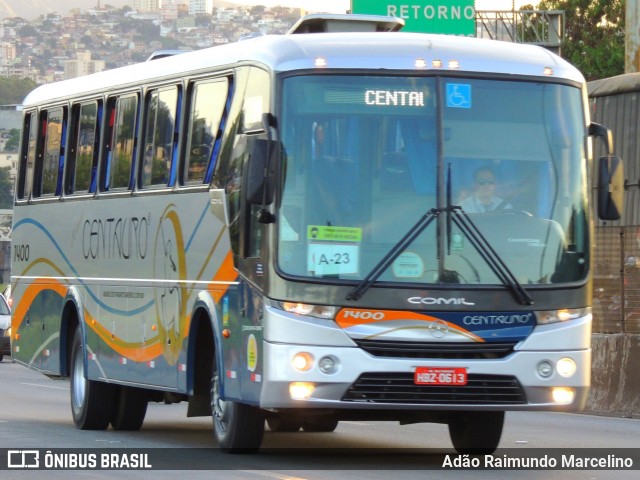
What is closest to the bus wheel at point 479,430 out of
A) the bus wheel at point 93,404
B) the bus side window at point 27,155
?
the bus wheel at point 93,404

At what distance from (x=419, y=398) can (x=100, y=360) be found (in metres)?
5.42

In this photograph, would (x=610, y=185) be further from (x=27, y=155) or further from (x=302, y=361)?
(x=27, y=155)

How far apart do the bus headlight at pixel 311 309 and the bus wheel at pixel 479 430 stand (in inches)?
83.3

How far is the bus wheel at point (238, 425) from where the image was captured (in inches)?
526

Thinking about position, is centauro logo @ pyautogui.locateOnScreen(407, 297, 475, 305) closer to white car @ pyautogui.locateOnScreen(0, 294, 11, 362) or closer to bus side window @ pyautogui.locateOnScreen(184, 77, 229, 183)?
bus side window @ pyautogui.locateOnScreen(184, 77, 229, 183)

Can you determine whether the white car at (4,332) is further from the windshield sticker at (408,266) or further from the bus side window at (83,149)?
the windshield sticker at (408,266)

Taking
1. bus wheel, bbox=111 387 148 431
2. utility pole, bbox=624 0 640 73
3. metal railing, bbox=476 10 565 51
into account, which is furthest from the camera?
metal railing, bbox=476 10 565 51

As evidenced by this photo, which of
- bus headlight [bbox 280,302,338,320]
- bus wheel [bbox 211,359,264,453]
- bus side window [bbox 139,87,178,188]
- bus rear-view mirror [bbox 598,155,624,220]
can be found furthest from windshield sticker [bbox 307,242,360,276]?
bus side window [bbox 139,87,178,188]

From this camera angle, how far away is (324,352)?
39.9 ft

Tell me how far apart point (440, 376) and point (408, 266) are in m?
0.80

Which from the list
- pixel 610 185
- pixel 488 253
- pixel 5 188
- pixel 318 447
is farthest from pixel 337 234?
pixel 5 188

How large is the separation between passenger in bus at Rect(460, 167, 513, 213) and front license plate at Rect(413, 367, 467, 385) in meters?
1.13

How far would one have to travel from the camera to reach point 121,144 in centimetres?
1661

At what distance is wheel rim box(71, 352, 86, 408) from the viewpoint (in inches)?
687
